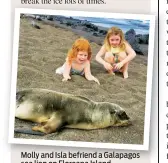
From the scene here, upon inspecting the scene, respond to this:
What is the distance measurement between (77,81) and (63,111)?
10 cm

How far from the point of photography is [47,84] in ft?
4.48

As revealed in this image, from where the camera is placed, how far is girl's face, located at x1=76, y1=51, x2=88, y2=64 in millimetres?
1359

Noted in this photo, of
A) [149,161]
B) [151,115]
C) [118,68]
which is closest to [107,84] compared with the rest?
[118,68]

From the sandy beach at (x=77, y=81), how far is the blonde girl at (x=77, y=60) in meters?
0.01

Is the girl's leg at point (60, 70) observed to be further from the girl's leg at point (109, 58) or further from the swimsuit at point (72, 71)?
the girl's leg at point (109, 58)

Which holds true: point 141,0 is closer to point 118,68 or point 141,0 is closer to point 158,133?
point 118,68

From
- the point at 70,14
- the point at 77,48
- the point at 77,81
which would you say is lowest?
the point at 77,81

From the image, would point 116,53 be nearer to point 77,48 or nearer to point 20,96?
point 77,48

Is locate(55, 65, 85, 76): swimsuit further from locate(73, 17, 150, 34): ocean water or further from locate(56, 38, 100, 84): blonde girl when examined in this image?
locate(73, 17, 150, 34): ocean water

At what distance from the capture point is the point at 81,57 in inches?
53.6

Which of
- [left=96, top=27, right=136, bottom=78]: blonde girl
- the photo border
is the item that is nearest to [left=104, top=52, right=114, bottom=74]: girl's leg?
[left=96, top=27, right=136, bottom=78]: blonde girl

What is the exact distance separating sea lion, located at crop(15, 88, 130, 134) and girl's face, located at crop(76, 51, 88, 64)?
110mm

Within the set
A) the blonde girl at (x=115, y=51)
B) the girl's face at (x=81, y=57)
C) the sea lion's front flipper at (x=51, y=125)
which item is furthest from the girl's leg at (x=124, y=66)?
the sea lion's front flipper at (x=51, y=125)

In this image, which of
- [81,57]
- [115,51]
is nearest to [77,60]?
[81,57]
